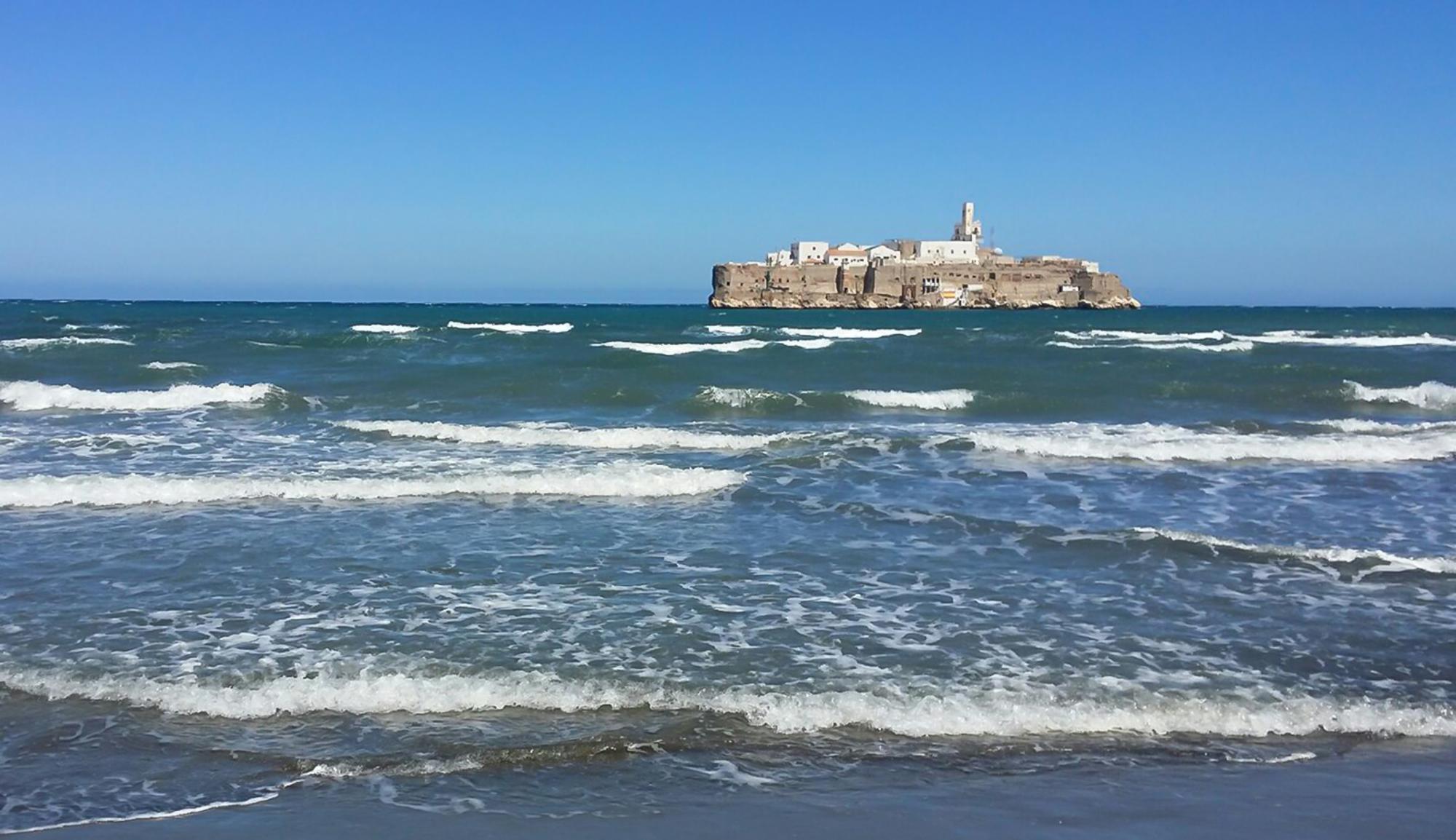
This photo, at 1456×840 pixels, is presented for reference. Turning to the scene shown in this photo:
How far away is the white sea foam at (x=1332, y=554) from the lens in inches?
295

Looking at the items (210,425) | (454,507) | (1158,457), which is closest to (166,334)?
(210,425)

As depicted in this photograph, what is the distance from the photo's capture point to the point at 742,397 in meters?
19.1

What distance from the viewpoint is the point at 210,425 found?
15445 mm

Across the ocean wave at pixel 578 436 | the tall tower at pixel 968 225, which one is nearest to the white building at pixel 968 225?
the tall tower at pixel 968 225

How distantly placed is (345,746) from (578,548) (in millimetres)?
3692

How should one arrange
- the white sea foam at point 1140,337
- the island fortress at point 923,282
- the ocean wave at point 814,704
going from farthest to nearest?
the island fortress at point 923,282, the white sea foam at point 1140,337, the ocean wave at point 814,704

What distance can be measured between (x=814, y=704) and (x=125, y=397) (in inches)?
703

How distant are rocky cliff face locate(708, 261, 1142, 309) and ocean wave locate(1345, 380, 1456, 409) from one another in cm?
7069

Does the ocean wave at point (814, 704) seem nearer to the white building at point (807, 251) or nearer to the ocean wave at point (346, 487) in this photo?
the ocean wave at point (346, 487)

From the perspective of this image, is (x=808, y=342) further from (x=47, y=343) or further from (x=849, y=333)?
(x=47, y=343)

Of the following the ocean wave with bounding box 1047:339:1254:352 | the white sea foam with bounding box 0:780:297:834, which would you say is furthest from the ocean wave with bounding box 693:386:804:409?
the ocean wave with bounding box 1047:339:1254:352

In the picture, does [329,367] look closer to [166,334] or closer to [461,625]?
[166,334]

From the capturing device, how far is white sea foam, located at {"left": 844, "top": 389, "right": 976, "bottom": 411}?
1941 cm

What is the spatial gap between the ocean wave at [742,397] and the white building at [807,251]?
274 ft
